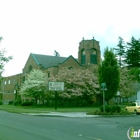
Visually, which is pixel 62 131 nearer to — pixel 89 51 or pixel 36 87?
pixel 36 87

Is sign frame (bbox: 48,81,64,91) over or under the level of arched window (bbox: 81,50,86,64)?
under

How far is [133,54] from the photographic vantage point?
78.6 meters

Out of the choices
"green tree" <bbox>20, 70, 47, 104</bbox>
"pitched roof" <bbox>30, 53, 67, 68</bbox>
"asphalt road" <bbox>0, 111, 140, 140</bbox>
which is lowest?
"asphalt road" <bbox>0, 111, 140, 140</bbox>

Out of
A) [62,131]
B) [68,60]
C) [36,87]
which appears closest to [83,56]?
[68,60]

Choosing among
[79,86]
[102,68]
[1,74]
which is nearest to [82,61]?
[79,86]

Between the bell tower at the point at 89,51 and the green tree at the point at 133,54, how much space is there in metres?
21.5

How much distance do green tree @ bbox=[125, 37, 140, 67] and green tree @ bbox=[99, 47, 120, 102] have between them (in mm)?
51063

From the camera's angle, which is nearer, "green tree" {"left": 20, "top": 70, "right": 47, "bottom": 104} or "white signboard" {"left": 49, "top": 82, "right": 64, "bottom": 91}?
"white signboard" {"left": 49, "top": 82, "right": 64, "bottom": 91}

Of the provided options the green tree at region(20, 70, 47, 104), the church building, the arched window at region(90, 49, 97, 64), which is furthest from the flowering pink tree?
the arched window at region(90, 49, 97, 64)

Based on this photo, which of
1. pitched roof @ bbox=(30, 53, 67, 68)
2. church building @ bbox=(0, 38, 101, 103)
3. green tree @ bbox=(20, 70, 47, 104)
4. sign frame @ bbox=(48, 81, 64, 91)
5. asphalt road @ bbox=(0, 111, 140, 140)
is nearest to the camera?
asphalt road @ bbox=(0, 111, 140, 140)

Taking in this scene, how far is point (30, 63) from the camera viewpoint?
58.4 meters

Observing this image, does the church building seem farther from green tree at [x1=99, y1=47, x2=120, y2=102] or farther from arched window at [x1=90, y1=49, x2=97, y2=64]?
green tree at [x1=99, y1=47, x2=120, y2=102]

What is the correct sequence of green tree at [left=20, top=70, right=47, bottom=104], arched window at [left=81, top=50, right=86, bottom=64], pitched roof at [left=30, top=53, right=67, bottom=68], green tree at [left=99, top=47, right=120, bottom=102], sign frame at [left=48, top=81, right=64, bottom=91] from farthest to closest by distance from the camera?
arched window at [left=81, top=50, right=86, bottom=64] < pitched roof at [left=30, top=53, right=67, bottom=68] < green tree at [left=20, top=70, right=47, bottom=104] < sign frame at [left=48, top=81, right=64, bottom=91] < green tree at [left=99, top=47, right=120, bottom=102]

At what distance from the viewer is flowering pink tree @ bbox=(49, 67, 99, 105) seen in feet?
142
